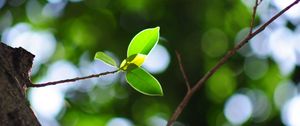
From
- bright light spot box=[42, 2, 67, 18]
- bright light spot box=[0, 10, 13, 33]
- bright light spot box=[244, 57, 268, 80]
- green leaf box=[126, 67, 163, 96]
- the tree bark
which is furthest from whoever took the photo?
bright light spot box=[244, 57, 268, 80]

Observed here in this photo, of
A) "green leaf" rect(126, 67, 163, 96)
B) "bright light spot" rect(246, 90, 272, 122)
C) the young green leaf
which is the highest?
the young green leaf

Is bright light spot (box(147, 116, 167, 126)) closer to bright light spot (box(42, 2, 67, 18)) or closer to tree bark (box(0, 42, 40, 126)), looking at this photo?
bright light spot (box(42, 2, 67, 18))

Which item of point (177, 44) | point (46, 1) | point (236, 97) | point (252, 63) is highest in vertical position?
point (46, 1)

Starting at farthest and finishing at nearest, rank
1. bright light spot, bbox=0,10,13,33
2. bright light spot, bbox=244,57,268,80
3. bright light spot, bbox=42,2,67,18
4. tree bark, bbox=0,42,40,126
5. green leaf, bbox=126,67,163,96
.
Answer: bright light spot, bbox=244,57,268,80 → bright light spot, bbox=42,2,67,18 → bright light spot, bbox=0,10,13,33 → green leaf, bbox=126,67,163,96 → tree bark, bbox=0,42,40,126

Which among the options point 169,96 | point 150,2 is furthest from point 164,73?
point 150,2

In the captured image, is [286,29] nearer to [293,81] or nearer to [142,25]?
[293,81]

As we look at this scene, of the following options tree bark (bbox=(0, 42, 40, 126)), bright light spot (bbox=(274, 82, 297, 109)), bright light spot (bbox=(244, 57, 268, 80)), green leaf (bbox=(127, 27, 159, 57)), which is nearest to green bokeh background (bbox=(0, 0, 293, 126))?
bright light spot (bbox=(244, 57, 268, 80))

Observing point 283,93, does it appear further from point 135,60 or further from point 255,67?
point 135,60

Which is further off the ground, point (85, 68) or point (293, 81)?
point (85, 68)
